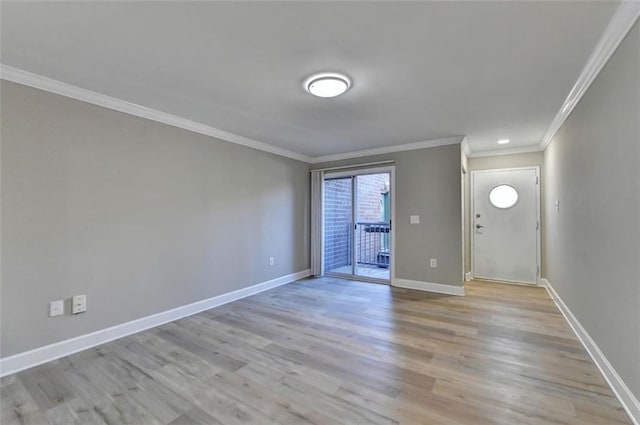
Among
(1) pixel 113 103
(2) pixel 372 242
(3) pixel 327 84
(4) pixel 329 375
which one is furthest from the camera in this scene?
(2) pixel 372 242

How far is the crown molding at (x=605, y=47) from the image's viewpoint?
1551mm

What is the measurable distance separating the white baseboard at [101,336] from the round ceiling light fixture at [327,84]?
9.09 ft

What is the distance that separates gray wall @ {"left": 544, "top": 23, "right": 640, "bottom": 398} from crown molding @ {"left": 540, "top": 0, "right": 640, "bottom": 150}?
53mm

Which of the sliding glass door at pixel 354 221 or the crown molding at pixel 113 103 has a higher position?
Result: the crown molding at pixel 113 103

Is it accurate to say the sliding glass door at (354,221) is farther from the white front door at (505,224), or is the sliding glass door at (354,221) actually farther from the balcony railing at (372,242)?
the white front door at (505,224)

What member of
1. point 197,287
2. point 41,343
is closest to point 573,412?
point 197,287

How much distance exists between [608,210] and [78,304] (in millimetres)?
4227

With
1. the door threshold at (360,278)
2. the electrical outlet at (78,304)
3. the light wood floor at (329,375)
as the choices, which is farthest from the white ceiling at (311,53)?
the door threshold at (360,278)

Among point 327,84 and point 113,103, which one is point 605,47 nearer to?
point 327,84

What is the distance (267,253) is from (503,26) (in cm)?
380

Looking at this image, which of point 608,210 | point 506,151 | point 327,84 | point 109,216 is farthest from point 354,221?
point 109,216

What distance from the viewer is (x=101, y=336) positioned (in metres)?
2.61

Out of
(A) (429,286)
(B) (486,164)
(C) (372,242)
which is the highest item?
(B) (486,164)

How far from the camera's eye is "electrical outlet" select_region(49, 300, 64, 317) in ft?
7.72
